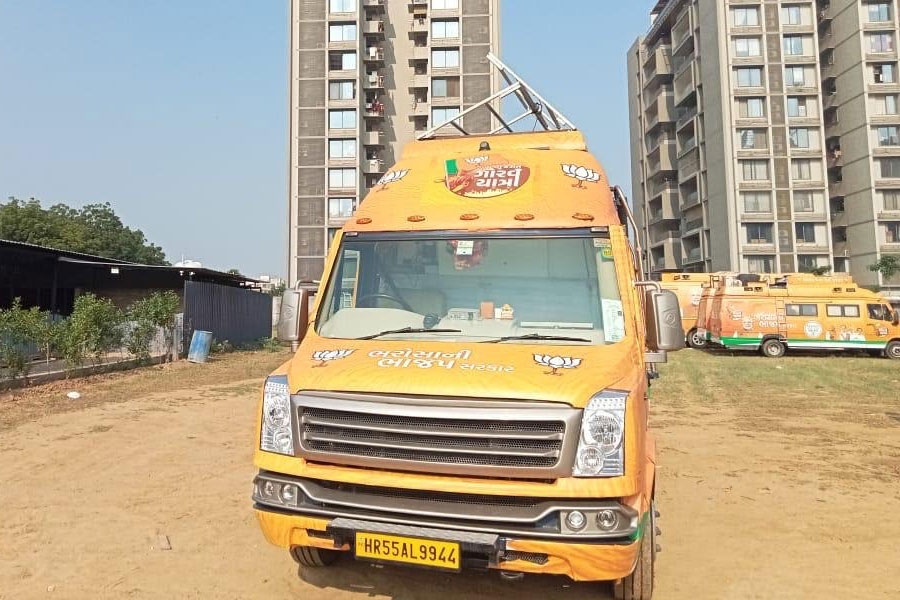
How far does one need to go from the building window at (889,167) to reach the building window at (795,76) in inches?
321

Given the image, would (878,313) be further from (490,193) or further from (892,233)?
(892,233)

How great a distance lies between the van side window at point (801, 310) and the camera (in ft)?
71.6

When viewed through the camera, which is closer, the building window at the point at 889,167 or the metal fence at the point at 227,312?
the metal fence at the point at 227,312

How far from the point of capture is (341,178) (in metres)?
46.5

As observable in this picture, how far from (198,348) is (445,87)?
1410 inches

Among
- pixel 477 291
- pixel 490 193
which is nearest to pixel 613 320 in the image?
pixel 477 291

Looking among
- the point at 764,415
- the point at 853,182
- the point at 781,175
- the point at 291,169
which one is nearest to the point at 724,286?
the point at 764,415

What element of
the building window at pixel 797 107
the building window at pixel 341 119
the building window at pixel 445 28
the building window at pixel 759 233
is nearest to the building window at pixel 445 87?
the building window at pixel 445 28

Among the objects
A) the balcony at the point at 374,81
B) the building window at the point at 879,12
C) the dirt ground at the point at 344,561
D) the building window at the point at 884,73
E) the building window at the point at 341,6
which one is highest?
the building window at the point at 341,6

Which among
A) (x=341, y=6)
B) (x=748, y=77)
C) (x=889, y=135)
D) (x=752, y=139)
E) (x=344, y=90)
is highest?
(x=341, y=6)

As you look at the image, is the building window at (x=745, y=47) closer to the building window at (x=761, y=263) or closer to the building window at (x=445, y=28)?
the building window at (x=761, y=263)

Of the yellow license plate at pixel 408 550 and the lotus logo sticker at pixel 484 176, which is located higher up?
the lotus logo sticker at pixel 484 176

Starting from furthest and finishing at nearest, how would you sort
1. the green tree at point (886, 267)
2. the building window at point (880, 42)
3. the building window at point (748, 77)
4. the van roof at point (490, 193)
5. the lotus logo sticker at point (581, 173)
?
the building window at point (748, 77) → the building window at point (880, 42) → the green tree at point (886, 267) → the lotus logo sticker at point (581, 173) → the van roof at point (490, 193)

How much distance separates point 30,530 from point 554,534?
454 cm
